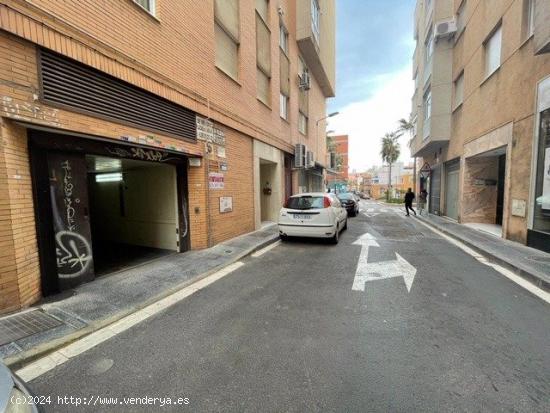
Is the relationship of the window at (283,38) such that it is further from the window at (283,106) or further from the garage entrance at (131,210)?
the garage entrance at (131,210)

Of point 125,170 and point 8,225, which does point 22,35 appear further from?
point 125,170

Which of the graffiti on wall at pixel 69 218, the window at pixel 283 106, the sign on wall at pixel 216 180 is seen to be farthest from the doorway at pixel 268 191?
the graffiti on wall at pixel 69 218

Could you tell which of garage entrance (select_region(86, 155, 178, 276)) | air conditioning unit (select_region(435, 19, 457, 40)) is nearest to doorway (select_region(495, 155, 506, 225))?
air conditioning unit (select_region(435, 19, 457, 40))

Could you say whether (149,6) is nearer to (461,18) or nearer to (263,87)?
(263,87)

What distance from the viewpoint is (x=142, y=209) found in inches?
306

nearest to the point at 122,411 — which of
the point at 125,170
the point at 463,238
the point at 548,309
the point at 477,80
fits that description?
the point at 548,309

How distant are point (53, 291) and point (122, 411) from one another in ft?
10.1

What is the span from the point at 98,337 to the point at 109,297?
111cm

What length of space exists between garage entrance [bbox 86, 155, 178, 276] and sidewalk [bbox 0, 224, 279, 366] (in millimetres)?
1026

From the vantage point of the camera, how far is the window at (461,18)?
12.1 meters

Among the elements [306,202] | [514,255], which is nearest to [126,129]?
[306,202]

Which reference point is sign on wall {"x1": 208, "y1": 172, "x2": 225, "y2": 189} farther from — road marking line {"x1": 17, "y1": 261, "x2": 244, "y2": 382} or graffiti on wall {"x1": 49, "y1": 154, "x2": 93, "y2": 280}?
road marking line {"x1": 17, "y1": 261, "x2": 244, "y2": 382}

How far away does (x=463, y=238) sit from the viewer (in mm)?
8656

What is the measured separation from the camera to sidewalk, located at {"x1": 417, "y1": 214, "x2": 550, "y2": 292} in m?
4.98
